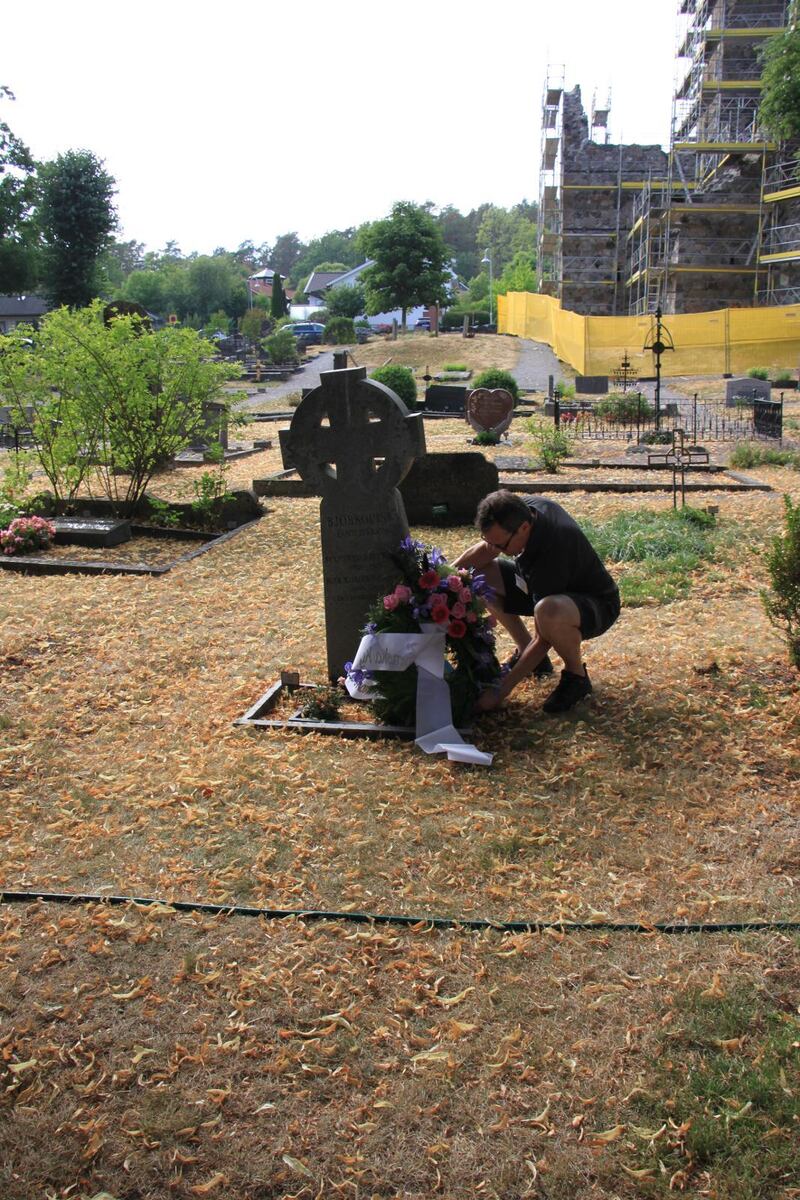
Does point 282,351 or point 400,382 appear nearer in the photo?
point 400,382

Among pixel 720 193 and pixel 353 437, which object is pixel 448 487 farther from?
pixel 720 193

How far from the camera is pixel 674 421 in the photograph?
21.3m

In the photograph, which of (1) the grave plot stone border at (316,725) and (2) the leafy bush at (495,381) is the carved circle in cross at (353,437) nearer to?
(1) the grave plot stone border at (316,725)

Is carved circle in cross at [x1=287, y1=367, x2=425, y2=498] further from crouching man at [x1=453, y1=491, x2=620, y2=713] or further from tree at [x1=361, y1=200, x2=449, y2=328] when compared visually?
tree at [x1=361, y1=200, x2=449, y2=328]

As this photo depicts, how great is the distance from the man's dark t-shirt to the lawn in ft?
2.37

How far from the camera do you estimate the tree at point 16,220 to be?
4550 cm

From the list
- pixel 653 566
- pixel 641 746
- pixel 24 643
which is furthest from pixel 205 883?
pixel 653 566

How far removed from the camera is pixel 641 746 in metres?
5.13

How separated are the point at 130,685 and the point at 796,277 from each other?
141ft

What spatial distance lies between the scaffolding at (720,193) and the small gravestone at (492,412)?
92.4 ft

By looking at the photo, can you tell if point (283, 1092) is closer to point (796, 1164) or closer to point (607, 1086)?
point (607, 1086)

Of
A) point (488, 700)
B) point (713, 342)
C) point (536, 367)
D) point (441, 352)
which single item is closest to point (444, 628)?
point (488, 700)

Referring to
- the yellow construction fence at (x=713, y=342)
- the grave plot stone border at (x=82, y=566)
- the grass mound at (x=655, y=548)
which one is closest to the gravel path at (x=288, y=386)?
the yellow construction fence at (x=713, y=342)

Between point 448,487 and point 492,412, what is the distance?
852 centimetres
